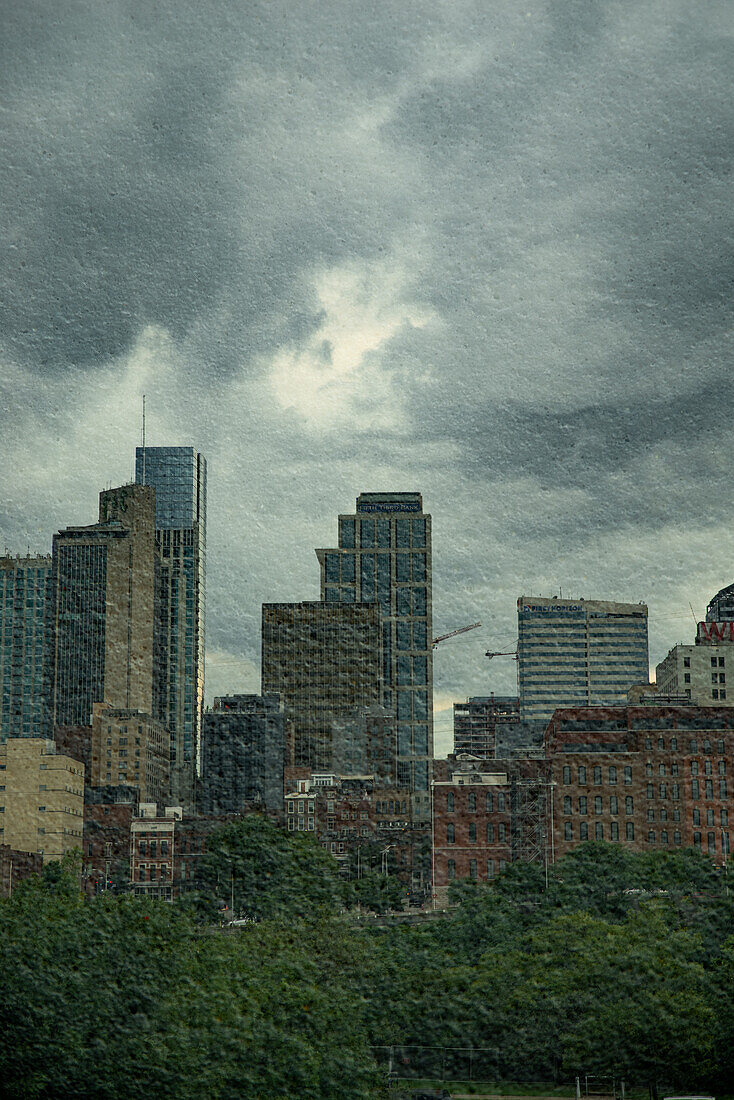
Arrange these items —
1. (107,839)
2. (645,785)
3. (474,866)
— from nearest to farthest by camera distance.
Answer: (645,785)
(474,866)
(107,839)

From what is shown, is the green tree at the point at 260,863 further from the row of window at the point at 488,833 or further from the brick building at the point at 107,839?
the brick building at the point at 107,839

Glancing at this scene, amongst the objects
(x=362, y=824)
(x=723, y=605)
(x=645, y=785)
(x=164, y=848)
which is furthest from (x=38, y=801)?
(x=723, y=605)

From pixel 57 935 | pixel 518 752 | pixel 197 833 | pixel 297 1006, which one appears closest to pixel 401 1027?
pixel 297 1006

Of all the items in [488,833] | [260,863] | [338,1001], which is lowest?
[338,1001]

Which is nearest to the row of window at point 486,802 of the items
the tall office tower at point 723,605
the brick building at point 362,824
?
the brick building at point 362,824

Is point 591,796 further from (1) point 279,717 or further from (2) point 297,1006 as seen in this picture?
(1) point 279,717

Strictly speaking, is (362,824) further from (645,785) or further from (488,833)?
(645,785)
